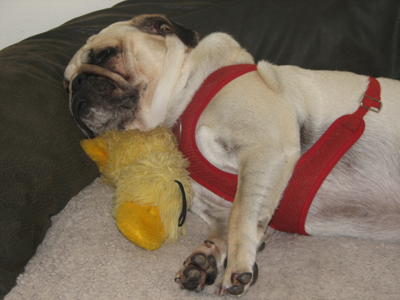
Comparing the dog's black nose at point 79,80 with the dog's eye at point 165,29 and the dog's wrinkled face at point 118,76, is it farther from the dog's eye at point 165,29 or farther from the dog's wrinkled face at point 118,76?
the dog's eye at point 165,29

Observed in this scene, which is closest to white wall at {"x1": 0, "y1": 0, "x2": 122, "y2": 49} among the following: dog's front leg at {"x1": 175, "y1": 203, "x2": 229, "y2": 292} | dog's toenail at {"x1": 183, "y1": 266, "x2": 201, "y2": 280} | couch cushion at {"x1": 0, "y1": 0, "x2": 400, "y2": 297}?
couch cushion at {"x1": 0, "y1": 0, "x2": 400, "y2": 297}

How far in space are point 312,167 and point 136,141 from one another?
39.8 inches

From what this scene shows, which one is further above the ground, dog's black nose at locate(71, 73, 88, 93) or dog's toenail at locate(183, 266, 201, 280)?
dog's black nose at locate(71, 73, 88, 93)

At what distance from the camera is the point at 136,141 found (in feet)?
7.07

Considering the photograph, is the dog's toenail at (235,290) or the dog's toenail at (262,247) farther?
the dog's toenail at (262,247)

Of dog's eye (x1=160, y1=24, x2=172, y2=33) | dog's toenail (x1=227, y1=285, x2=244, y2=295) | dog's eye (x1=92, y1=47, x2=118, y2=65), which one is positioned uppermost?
dog's eye (x1=160, y1=24, x2=172, y2=33)

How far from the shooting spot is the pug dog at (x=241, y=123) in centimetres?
184

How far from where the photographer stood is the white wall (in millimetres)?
3562

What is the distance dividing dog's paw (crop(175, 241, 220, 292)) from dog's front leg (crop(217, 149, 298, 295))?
4.7 inches

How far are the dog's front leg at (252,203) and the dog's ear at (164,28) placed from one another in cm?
91

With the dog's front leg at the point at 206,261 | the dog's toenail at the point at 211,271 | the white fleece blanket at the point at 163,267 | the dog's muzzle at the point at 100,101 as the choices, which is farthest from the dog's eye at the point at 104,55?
the dog's toenail at the point at 211,271

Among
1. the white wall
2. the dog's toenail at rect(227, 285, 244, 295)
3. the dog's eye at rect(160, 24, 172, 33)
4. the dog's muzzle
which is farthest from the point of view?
the white wall

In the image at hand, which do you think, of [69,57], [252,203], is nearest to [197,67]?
[252,203]

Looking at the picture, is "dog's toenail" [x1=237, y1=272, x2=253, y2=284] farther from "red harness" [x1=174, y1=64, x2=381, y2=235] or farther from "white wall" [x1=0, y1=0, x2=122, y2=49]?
"white wall" [x1=0, y1=0, x2=122, y2=49]
